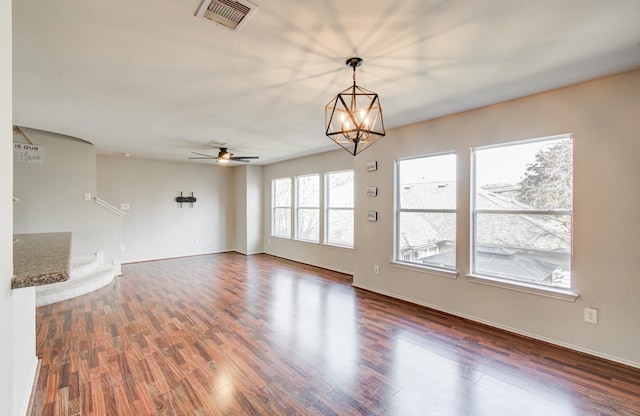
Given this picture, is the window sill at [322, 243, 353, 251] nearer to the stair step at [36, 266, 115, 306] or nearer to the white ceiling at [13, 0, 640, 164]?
the white ceiling at [13, 0, 640, 164]

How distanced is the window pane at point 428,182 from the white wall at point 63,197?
559 cm

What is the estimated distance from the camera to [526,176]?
3137 millimetres

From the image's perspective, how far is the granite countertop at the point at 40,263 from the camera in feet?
4.50

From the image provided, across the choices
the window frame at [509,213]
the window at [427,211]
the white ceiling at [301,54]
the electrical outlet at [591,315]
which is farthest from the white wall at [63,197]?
the electrical outlet at [591,315]

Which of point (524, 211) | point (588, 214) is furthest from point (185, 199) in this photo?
point (588, 214)

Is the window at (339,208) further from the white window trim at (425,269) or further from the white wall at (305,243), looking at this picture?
the white window trim at (425,269)

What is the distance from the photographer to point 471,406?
79.4 inches

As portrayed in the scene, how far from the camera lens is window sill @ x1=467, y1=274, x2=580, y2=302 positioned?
2812 millimetres

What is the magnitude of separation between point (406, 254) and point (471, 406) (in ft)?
7.88

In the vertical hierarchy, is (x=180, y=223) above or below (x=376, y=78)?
below

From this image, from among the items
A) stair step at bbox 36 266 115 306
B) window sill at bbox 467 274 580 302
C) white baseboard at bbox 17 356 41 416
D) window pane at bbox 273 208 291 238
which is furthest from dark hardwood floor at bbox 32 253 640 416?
window pane at bbox 273 208 291 238

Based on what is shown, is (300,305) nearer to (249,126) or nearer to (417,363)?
(417,363)

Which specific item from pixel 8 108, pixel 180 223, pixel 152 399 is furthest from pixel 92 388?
pixel 180 223

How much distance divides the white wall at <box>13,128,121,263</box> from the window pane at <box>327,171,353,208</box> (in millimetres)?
4398
